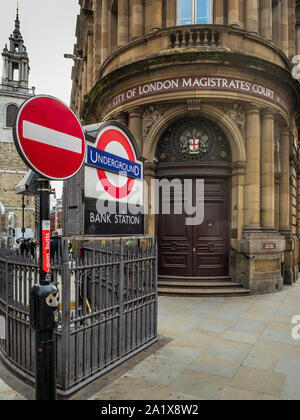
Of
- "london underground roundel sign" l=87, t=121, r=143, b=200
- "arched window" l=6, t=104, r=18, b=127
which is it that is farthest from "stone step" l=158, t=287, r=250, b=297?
"arched window" l=6, t=104, r=18, b=127

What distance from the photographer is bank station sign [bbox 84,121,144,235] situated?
3.88 m

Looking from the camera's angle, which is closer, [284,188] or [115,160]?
[115,160]

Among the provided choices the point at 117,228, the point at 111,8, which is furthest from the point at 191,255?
the point at 111,8

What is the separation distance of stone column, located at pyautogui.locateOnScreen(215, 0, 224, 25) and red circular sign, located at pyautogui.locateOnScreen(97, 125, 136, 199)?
7.34m

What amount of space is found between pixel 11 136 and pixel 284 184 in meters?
50.7

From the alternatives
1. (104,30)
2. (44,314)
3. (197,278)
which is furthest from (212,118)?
(44,314)

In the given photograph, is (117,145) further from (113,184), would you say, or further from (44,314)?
(44,314)

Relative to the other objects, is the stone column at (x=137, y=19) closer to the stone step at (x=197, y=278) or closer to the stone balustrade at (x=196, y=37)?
the stone balustrade at (x=196, y=37)

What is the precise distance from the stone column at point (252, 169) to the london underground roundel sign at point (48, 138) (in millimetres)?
7228

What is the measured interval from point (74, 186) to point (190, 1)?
9193mm

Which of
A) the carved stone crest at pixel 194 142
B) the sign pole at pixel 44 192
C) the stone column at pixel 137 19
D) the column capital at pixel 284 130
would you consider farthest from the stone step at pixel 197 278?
the stone column at pixel 137 19

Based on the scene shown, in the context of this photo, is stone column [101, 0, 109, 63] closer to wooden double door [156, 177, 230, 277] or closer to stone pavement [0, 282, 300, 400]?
wooden double door [156, 177, 230, 277]

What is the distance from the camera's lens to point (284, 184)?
37.4 feet

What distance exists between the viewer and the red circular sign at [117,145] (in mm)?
4094
